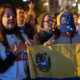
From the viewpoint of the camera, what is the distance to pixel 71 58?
2.94 metres

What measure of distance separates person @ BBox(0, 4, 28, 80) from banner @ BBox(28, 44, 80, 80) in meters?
0.24

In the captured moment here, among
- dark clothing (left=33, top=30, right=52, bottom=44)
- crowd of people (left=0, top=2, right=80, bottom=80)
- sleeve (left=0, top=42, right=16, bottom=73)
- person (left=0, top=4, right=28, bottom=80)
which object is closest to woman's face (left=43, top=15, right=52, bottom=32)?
dark clothing (left=33, top=30, right=52, bottom=44)

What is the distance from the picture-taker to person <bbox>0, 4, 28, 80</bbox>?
258cm

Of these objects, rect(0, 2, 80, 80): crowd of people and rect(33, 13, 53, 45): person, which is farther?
rect(33, 13, 53, 45): person

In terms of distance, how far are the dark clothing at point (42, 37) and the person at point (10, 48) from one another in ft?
1.35

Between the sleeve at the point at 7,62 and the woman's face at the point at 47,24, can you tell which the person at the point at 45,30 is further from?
the sleeve at the point at 7,62

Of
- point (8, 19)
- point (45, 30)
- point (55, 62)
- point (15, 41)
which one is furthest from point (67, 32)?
point (8, 19)

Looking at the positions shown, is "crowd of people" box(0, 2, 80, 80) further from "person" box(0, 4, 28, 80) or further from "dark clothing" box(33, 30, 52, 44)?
"dark clothing" box(33, 30, 52, 44)

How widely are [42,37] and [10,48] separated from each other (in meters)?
0.84

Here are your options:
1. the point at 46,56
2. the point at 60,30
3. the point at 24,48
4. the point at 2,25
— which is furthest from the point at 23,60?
the point at 60,30

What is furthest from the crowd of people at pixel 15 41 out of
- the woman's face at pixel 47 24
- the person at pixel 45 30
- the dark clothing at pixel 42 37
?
the woman's face at pixel 47 24

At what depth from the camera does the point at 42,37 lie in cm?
330

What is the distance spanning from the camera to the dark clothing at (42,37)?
3064 mm

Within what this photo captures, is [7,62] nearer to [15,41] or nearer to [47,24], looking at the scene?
[15,41]
